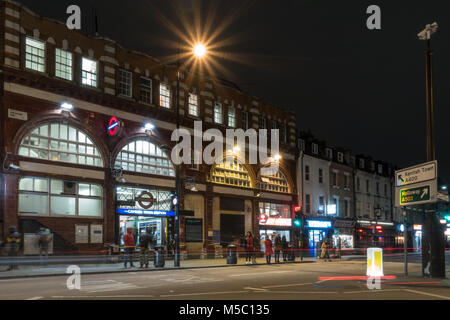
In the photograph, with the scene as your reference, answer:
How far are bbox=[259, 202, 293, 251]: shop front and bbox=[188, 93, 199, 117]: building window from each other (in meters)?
9.60

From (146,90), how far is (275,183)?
14.9m

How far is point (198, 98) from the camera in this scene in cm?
3534

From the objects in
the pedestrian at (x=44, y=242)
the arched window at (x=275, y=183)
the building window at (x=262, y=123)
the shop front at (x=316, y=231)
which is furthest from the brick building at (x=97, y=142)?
the shop front at (x=316, y=231)

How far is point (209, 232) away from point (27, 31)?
56.5ft

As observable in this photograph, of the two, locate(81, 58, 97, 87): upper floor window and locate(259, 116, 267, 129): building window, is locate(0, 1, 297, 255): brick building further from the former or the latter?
locate(259, 116, 267, 129): building window

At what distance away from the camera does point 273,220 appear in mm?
40438

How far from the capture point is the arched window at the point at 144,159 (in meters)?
29.5

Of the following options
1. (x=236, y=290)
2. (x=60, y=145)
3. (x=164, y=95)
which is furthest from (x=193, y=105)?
(x=236, y=290)

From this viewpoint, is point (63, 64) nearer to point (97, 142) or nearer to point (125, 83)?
point (125, 83)

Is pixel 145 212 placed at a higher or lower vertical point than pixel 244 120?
lower

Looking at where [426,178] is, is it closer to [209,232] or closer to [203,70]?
[209,232]

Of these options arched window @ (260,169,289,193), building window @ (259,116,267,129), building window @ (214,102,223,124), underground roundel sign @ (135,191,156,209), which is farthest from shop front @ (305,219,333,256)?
underground roundel sign @ (135,191,156,209)

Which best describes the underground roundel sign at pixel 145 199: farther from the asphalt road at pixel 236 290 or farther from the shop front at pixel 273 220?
the asphalt road at pixel 236 290

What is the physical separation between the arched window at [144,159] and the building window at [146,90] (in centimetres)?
274
